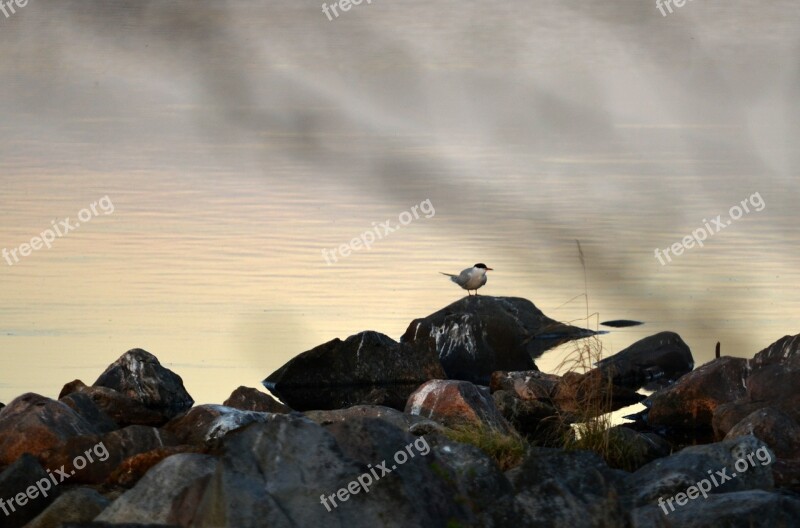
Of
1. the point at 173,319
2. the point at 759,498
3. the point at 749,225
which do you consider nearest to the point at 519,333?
the point at 173,319

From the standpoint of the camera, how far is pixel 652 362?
1823cm

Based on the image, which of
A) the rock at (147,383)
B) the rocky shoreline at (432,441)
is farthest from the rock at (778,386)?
the rock at (147,383)

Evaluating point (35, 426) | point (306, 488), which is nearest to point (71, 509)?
point (306, 488)

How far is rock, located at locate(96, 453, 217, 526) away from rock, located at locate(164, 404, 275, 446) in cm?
333

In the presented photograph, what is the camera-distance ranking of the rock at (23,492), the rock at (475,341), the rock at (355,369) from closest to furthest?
1. the rock at (23,492)
2. the rock at (355,369)
3. the rock at (475,341)

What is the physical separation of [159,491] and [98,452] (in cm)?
242

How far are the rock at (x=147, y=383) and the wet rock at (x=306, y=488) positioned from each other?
725 centimetres

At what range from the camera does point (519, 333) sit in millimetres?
18953

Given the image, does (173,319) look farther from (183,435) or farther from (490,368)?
(183,435)

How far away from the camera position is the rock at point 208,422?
1323 centimetres

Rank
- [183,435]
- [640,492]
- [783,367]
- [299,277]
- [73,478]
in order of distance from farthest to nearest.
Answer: [299,277] → [783,367] → [183,435] → [73,478] → [640,492]

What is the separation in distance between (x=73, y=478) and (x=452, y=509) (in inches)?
170

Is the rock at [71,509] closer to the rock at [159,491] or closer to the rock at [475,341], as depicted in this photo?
the rock at [159,491]

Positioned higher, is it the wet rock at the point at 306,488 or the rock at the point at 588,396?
the wet rock at the point at 306,488
